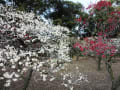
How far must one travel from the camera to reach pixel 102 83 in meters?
5.35

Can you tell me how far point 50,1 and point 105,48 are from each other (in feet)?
22.6

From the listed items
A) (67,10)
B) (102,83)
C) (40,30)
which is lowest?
(102,83)

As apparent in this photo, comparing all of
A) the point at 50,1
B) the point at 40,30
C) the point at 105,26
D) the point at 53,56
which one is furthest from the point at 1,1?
the point at 105,26

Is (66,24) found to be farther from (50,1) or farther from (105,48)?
(105,48)

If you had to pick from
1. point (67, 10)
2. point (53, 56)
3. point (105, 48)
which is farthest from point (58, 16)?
point (53, 56)

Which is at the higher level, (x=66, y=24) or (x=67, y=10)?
(x=67, y=10)

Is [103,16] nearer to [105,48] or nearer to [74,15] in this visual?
[105,48]

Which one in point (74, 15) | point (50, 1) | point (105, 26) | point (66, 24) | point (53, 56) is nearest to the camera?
point (53, 56)

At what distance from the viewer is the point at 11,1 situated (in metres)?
Result: 7.25

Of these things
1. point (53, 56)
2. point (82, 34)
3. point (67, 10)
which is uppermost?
point (67, 10)

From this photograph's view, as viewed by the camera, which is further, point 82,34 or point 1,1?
Answer: point 82,34

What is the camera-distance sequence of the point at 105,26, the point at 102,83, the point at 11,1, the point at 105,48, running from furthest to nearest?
the point at 11,1, the point at 105,26, the point at 102,83, the point at 105,48

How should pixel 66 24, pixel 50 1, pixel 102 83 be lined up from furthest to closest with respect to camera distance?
pixel 66 24 → pixel 50 1 → pixel 102 83

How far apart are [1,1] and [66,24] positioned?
6.29 metres
